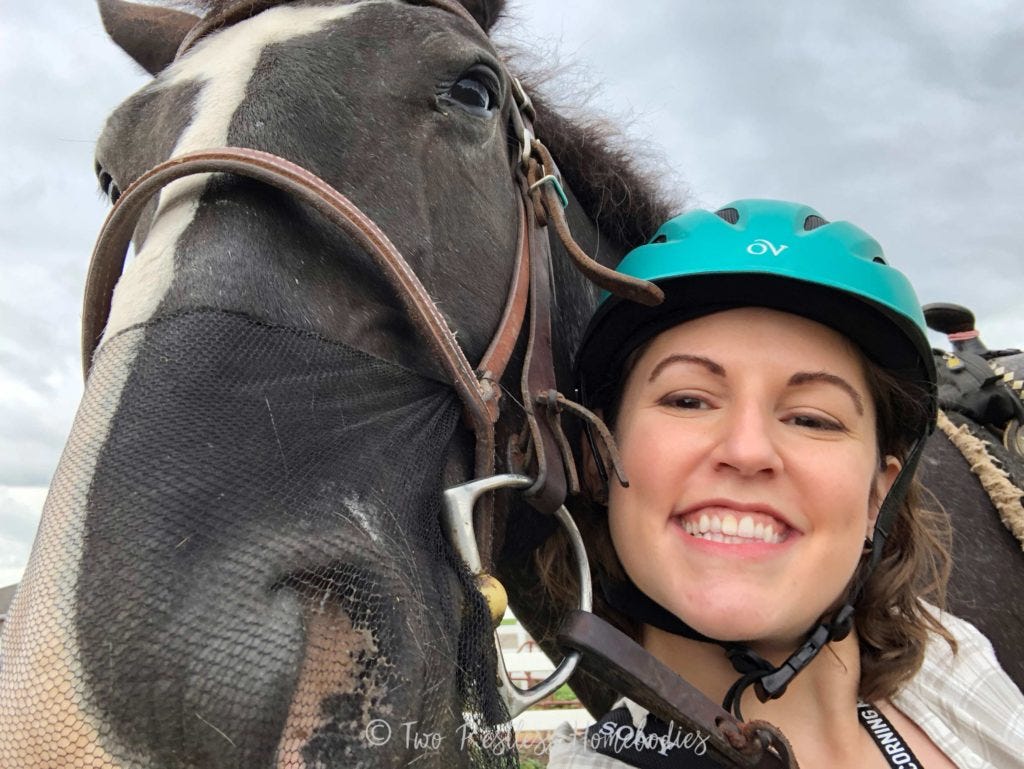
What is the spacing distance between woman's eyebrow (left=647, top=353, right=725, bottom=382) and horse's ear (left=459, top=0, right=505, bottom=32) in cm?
129

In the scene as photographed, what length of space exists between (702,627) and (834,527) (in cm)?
38

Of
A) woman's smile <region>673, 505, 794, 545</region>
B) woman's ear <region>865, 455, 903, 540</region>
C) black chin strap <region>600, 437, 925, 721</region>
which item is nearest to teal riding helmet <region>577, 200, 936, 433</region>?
woman's ear <region>865, 455, 903, 540</region>

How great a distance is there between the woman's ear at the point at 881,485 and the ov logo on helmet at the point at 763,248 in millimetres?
658

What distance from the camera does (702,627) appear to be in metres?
1.75

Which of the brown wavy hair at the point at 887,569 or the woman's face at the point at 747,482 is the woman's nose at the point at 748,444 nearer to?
the woman's face at the point at 747,482

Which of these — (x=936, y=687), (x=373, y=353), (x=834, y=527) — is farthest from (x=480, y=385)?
(x=936, y=687)

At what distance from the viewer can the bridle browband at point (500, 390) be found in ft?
4.86

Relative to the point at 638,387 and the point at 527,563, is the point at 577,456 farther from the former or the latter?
the point at 527,563

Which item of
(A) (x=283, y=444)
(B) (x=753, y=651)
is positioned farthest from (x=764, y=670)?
(A) (x=283, y=444)

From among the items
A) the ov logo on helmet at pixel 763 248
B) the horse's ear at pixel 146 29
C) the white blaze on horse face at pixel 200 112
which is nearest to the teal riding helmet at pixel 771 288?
the ov logo on helmet at pixel 763 248

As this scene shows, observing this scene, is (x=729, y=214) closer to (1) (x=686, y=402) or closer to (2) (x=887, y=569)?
(1) (x=686, y=402)

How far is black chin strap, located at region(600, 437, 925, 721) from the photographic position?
5.95 feet

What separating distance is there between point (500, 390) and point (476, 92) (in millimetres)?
790

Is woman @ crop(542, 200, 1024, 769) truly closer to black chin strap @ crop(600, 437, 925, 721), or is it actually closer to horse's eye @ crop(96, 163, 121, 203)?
black chin strap @ crop(600, 437, 925, 721)
